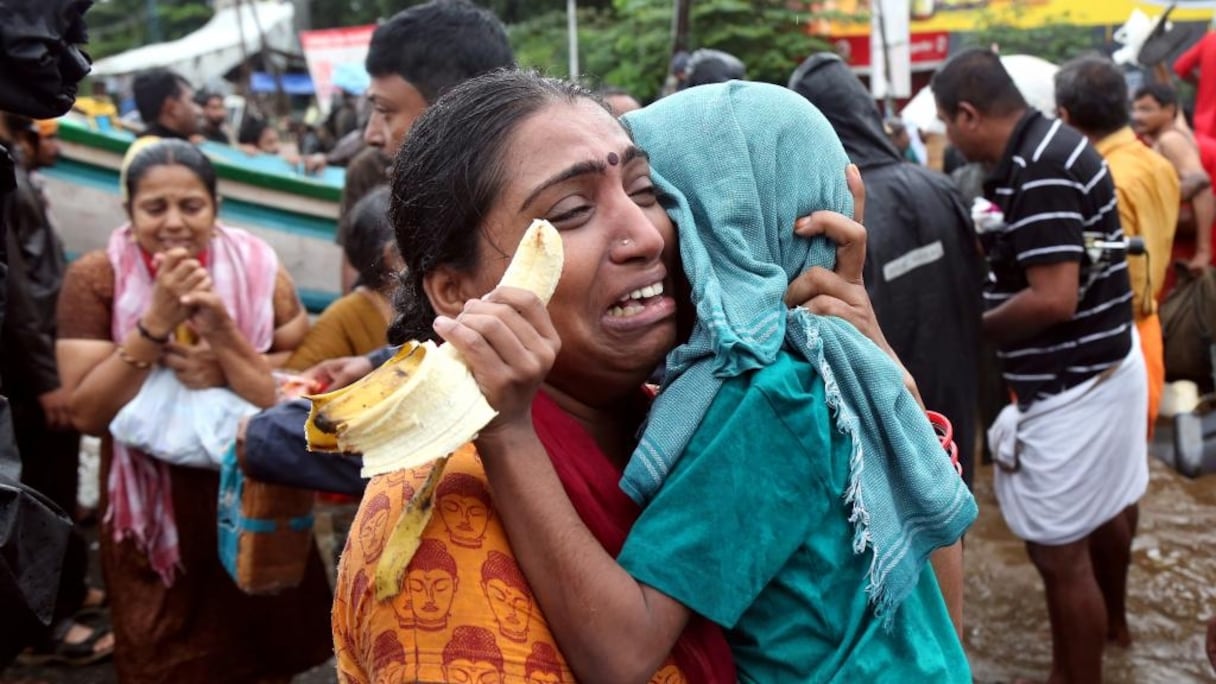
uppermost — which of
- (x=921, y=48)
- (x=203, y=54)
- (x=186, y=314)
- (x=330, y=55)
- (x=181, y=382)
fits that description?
(x=186, y=314)

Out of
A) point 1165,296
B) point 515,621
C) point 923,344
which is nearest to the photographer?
point 515,621

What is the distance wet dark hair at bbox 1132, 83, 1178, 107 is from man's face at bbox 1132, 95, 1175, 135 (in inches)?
0.6

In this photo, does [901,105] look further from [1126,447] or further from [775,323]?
[775,323]

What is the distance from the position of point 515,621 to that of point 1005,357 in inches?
129

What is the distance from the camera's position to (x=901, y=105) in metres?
11.6

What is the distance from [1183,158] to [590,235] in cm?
598

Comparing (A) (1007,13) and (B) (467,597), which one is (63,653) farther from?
(A) (1007,13)

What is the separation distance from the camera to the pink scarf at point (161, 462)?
3529 millimetres

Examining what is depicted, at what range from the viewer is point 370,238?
339 centimetres

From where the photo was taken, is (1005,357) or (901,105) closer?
(1005,357)

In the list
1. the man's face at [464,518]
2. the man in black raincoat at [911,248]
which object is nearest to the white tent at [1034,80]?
the man in black raincoat at [911,248]

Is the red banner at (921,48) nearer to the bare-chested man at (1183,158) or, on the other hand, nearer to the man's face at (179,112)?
the bare-chested man at (1183,158)

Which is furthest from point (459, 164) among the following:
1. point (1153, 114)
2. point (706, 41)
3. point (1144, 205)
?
point (706, 41)

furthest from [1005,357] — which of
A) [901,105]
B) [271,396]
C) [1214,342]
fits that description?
[901,105]
